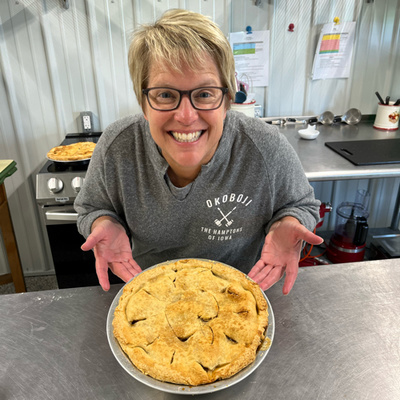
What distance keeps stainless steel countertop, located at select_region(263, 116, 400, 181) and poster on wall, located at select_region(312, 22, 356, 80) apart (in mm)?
376

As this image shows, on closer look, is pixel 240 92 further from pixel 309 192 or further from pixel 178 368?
pixel 178 368

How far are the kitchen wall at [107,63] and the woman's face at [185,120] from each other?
1.39m

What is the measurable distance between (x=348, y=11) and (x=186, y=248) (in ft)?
6.77

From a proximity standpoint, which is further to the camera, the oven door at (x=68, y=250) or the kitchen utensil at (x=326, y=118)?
the kitchen utensil at (x=326, y=118)

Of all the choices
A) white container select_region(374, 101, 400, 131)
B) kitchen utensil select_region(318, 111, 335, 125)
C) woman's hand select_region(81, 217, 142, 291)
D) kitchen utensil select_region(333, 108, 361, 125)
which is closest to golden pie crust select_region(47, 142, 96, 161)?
woman's hand select_region(81, 217, 142, 291)

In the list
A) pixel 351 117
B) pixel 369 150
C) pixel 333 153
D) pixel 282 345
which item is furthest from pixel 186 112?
pixel 351 117

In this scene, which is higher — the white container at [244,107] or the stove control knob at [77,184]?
the white container at [244,107]

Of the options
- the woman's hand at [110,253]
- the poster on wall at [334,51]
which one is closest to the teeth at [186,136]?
the woman's hand at [110,253]

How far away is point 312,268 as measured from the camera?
3.89ft

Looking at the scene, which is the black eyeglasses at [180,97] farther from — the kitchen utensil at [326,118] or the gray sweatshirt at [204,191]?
the kitchen utensil at [326,118]

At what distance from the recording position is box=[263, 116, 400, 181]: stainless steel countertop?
6.09 ft

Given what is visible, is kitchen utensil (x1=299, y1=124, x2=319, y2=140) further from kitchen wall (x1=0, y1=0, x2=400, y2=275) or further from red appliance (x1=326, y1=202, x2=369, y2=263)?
red appliance (x1=326, y1=202, x2=369, y2=263)

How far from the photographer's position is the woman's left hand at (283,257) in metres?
1.02

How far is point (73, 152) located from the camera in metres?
2.08
